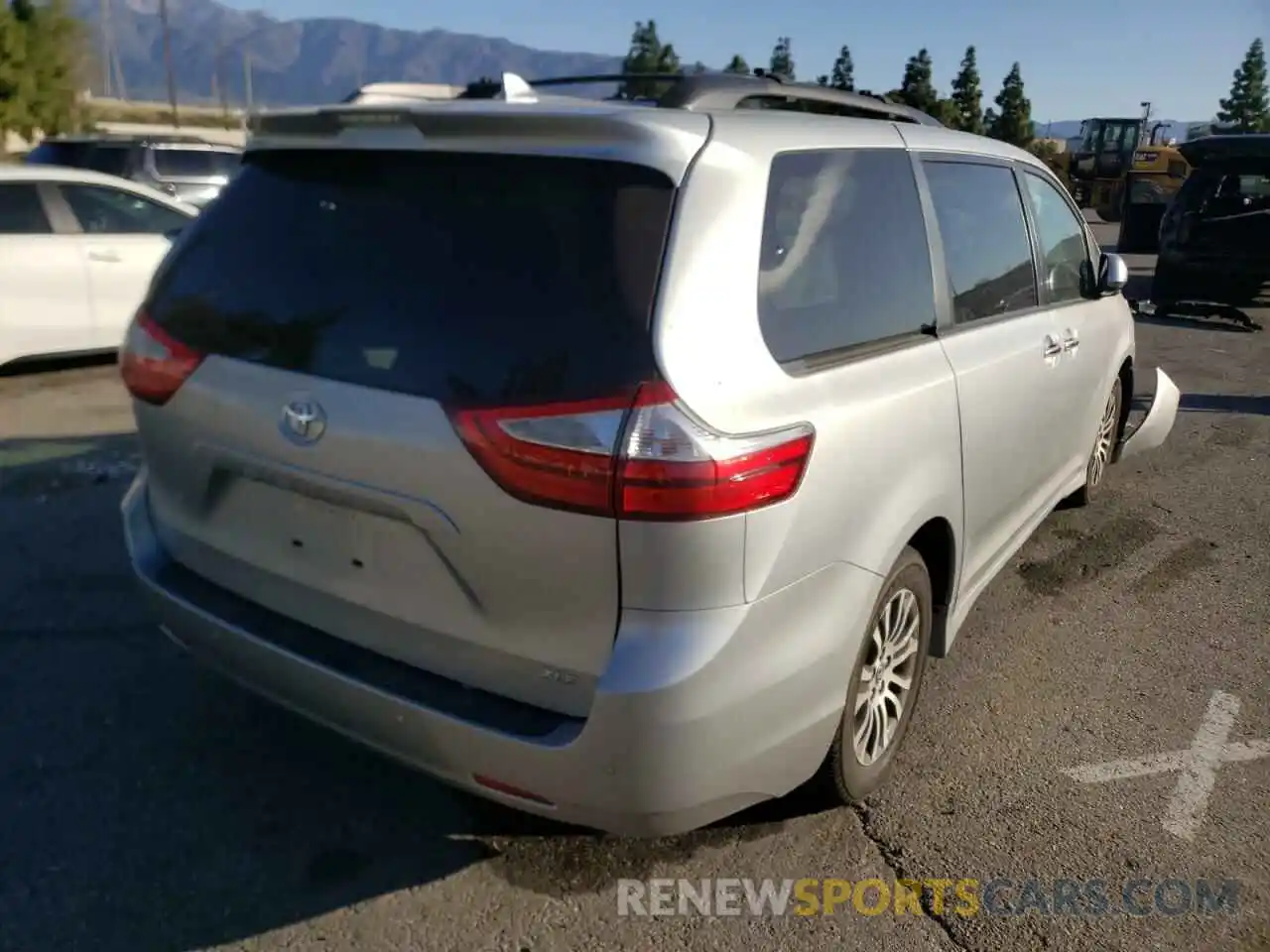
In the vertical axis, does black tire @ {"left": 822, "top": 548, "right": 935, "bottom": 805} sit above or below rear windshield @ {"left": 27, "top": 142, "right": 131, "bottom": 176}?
below

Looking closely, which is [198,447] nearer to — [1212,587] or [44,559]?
[44,559]

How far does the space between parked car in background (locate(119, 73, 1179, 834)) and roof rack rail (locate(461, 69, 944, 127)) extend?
0.02 m

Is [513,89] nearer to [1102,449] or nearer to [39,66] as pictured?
[1102,449]

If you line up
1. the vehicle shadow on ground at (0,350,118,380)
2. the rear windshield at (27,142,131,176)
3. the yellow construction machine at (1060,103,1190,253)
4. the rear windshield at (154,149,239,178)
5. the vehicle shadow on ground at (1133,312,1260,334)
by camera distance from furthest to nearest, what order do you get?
the yellow construction machine at (1060,103,1190,253), the rear windshield at (154,149,239,178), the rear windshield at (27,142,131,176), the vehicle shadow on ground at (1133,312,1260,334), the vehicle shadow on ground at (0,350,118,380)

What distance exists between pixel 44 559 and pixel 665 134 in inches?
141

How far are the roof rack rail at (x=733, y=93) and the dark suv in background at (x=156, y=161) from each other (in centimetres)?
1020

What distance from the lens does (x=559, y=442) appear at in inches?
82.6

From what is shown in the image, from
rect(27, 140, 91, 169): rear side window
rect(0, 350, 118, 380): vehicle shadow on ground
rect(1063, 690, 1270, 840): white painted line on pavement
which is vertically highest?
rect(27, 140, 91, 169): rear side window

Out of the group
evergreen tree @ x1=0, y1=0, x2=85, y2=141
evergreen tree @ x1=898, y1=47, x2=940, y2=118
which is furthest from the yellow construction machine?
evergreen tree @ x1=0, y1=0, x2=85, y2=141

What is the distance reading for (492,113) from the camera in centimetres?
233

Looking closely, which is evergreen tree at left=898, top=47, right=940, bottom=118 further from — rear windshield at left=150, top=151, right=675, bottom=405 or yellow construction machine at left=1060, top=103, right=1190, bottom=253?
rear windshield at left=150, top=151, right=675, bottom=405

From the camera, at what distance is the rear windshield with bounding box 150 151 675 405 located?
2160 millimetres

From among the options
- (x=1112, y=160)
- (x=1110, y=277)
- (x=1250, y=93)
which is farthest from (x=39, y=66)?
(x=1250, y=93)

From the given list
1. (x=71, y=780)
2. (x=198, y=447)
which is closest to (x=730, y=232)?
(x=198, y=447)
